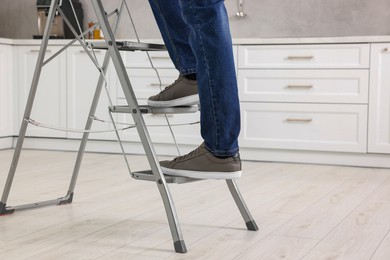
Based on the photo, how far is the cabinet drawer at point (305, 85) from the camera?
13.3ft

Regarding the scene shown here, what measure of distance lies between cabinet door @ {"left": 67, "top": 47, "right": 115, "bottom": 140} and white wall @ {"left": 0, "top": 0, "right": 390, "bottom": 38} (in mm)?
603

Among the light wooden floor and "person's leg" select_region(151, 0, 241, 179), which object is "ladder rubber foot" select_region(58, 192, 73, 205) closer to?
the light wooden floor

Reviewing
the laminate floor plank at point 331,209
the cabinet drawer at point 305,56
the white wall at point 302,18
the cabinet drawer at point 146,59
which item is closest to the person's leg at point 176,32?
the laminate floor plank at point 331,209

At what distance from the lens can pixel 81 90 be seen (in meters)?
4.74

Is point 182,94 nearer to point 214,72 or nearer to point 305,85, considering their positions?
Answer: point 214,72

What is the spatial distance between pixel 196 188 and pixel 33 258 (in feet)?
4.61

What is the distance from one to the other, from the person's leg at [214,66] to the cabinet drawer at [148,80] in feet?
8.81

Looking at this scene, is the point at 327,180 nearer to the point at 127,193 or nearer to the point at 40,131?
the point at 127,193

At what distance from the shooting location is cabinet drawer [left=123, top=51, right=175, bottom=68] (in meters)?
4.46

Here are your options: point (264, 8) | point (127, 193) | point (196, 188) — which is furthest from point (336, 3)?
point (127, 193)

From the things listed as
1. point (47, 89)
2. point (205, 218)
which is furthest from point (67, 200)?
point (47, 89)

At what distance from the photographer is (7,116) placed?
4863 mm

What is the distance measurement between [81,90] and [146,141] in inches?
116

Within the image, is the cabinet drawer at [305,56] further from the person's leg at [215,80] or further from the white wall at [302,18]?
the person's leg at [215,80]
